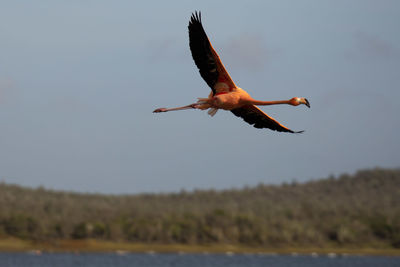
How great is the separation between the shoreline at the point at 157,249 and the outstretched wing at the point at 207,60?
36.4 m

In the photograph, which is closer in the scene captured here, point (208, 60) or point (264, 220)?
point (208, 60)

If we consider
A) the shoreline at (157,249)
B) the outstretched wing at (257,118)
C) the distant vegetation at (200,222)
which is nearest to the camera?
the outstretched wing at (257,118)

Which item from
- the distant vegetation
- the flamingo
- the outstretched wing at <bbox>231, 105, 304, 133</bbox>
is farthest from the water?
the flamingo

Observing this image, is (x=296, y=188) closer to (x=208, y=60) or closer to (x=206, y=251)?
(x=206, y=251)

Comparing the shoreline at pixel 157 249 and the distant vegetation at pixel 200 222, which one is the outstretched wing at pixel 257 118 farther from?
the distant vegetation at pixel 200 222

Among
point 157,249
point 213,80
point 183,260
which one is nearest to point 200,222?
point 157,249

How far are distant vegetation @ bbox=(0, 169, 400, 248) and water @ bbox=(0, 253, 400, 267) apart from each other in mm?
1440

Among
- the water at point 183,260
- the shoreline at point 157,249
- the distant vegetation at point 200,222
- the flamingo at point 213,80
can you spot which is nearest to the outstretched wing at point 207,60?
the flamingo at point 213,80

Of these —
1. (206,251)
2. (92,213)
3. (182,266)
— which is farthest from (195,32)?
(92,213)

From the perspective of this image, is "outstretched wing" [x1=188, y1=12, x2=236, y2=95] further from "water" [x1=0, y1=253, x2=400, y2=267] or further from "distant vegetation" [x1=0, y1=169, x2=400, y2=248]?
"distant vegetation" [x1=0, y1=169, x2=400, y2=248]

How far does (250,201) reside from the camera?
62.0 meters

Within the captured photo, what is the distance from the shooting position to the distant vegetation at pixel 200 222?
153 ft

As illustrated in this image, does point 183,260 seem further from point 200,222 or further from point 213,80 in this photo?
point 213,80

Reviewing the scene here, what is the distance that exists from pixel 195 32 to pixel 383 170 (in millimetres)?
65223
